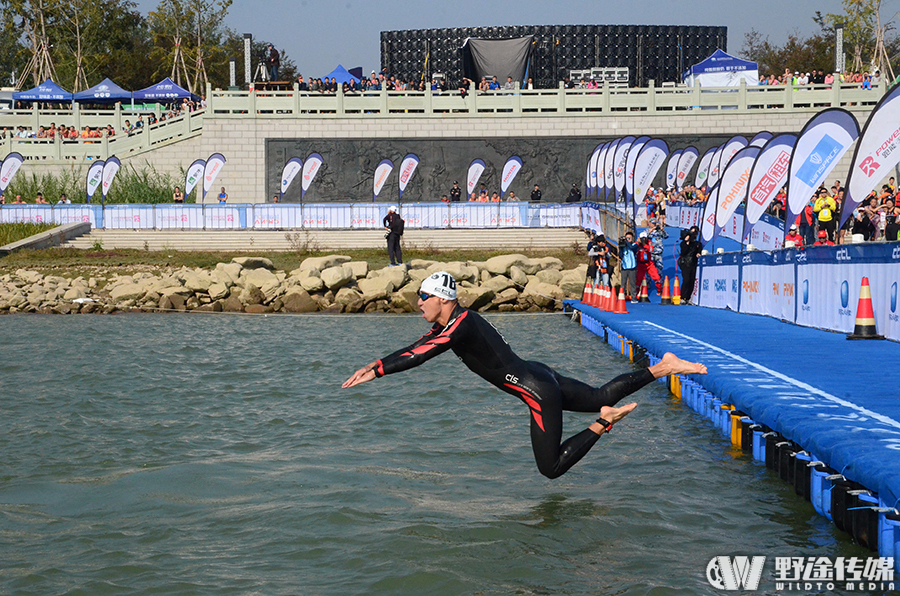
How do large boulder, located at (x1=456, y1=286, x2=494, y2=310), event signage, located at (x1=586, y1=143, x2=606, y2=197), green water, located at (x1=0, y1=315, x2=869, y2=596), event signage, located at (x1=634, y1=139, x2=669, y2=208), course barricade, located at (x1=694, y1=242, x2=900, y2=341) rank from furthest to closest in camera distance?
event signage, located at (x1=586, y1=143, x2=606, y2=197), event signage, located at (x1=634, y1=139, x2=669, y2=208), large boulder, located at (x1=456, y1=286, x2=494, y2=310), course barricade, located at (x1=694, y1=242, x2=900, y2=341), green water, located at (x1=0, y1=315, x2=869, y2=596)

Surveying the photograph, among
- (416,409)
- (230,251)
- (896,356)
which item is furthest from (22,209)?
(896,356)

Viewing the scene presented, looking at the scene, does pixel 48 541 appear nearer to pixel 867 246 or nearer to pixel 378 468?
pixel 378 468

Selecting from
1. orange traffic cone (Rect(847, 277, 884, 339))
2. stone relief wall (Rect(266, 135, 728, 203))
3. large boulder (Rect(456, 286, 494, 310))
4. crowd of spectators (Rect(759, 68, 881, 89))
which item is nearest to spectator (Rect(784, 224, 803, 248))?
orange traffic cone (Rect(847, 277, 884, 339))

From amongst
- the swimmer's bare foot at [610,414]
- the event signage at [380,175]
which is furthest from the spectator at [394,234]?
the swimmer's bare foot at [610,414]

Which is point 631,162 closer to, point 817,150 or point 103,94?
point 817,150

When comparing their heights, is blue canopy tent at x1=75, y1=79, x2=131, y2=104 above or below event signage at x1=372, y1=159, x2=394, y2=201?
above

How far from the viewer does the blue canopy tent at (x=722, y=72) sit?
49562mm

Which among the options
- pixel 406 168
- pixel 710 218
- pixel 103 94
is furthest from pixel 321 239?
pixel 103 94

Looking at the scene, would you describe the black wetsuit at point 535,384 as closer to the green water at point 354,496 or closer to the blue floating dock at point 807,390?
the green water at point 354,496

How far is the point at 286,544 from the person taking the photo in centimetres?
775

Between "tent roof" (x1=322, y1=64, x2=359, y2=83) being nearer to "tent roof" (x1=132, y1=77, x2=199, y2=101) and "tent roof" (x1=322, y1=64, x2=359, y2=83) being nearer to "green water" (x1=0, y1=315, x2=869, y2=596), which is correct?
"tent roof" (x1=132, y1=77, x2=199, y2=101)

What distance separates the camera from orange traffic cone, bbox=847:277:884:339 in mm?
13141

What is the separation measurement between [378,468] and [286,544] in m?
2.39

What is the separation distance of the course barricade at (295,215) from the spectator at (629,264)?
1377cm
